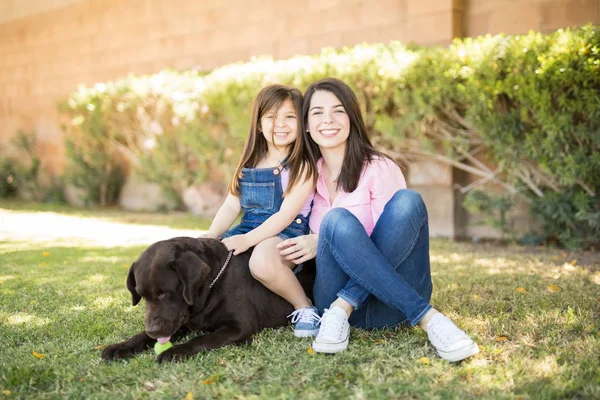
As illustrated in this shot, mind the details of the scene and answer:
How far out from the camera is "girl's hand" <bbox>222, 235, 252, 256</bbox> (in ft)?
10.2

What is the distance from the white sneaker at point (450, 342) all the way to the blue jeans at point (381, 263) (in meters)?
0.12

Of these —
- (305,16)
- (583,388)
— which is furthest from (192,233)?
(583,388)

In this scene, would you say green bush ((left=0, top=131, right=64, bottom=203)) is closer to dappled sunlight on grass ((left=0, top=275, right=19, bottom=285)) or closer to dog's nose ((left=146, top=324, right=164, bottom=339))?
dappled sunlight on grass ((left=0, top=275, right=19, bottom=285))

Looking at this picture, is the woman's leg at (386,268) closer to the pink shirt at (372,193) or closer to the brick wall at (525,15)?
the pink shirt at (372,193)

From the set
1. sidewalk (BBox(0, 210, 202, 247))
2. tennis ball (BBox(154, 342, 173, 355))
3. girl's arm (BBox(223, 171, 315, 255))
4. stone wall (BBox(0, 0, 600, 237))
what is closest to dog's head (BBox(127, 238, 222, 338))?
tennis ball (BBox(154, 342, 173, 355))

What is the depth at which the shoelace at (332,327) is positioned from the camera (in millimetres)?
2709

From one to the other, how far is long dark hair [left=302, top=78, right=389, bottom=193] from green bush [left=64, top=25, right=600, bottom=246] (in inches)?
105

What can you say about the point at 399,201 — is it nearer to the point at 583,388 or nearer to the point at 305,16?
the point at 583,388

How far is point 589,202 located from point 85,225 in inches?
253

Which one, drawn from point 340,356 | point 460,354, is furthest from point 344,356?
point 460,354

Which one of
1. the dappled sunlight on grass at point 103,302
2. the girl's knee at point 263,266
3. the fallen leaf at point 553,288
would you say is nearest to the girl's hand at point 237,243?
the girl's knee at point 263,266

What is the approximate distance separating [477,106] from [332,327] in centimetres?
371

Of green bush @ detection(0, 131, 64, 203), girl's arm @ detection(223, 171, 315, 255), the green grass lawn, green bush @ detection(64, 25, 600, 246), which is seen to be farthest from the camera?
green bush @ detection(0, 131, 64, 203)

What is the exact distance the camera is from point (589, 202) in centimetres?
552
